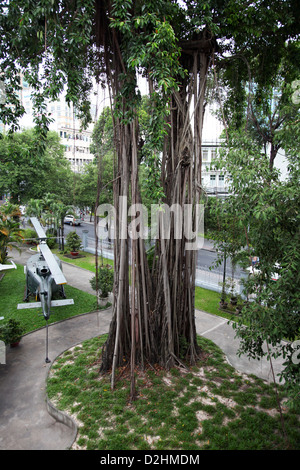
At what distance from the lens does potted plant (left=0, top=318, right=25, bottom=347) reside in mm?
6850

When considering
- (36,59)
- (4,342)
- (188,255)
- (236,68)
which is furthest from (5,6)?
(4,342)

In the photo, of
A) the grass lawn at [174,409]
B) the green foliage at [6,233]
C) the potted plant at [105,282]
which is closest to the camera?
the grass lawn at [174,409]

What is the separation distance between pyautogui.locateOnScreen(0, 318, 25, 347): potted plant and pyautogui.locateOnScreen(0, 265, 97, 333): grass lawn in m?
0.62

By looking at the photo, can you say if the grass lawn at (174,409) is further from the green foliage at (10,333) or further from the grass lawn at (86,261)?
the grass lawn at (86,261)

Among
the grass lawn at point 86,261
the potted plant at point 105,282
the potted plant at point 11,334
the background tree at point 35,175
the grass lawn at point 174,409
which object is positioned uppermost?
the background tree at point 35,175

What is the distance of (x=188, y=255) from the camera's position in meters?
6.13

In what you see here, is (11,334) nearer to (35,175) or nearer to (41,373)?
(41,373)

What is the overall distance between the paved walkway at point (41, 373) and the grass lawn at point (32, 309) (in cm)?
42

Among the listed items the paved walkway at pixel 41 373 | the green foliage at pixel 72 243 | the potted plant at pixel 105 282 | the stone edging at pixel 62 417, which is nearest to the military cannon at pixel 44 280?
the paved walkway at pixel 41 373

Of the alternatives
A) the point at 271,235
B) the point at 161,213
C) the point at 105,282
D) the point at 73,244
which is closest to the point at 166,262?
the point at 161,213

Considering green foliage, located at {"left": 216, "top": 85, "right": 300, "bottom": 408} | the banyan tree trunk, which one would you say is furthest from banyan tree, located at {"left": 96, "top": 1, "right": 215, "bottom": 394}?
green foliage, located at {"left": 216, "top": 85, "right": 300, "bottom": 408}

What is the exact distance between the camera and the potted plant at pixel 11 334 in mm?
6850

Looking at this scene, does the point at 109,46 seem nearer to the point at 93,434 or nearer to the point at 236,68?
the point at 236,68

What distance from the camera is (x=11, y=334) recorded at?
23.0 ft
